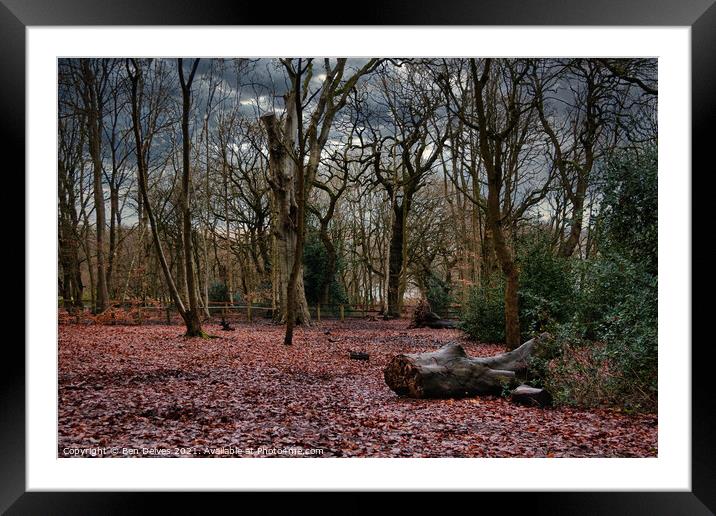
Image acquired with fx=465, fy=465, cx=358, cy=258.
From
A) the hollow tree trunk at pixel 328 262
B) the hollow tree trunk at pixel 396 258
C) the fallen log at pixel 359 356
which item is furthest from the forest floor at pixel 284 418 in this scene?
the hollow tree trunk at pixel 328 262

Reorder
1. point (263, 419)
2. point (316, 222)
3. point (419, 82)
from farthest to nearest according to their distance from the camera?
point (316, 222)
point (419, 82)
point (263, 419)

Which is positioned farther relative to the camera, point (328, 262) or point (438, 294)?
point (328, 262)

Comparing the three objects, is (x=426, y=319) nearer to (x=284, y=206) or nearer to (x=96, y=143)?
(x=284, y=206)

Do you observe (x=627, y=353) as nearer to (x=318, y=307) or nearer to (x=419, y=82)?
(x=419, y=82)

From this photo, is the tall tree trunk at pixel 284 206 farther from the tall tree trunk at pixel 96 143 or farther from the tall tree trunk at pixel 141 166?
the tall tree trunk at pixel 96 143

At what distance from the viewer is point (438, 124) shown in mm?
5441

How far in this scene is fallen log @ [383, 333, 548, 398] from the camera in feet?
13.0

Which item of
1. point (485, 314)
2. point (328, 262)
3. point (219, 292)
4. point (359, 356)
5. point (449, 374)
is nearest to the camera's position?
point (449, 374)
